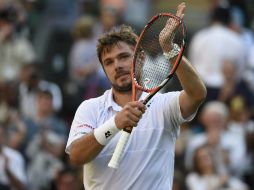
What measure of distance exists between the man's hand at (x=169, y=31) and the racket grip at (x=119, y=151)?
2.12 feet

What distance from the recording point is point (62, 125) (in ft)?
39.0

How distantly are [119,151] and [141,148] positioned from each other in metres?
0.46

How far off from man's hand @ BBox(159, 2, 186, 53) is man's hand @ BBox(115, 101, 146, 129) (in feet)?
A: 1.59

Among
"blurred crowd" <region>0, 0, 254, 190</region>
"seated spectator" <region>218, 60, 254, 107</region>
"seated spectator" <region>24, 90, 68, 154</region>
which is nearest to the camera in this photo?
"blurred crowd" <region>0, 0, 254, 190</region>

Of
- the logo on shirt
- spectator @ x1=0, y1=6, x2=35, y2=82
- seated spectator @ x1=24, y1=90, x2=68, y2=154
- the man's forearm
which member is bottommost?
seated spectator @ x1=24, y1=90, x2=68, y2=154

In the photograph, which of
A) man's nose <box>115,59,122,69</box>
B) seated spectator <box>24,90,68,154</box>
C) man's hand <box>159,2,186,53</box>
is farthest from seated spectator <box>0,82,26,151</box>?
man's hand <box>159,2,186,53</box>

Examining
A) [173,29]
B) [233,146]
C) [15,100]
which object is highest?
[173,29]

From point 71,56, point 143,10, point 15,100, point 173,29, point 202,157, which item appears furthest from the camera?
point 143,10

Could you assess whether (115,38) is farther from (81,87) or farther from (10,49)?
(10,49)

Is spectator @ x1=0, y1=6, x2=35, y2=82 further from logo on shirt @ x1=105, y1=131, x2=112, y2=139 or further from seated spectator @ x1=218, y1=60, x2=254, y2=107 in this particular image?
logo on shirt @ x1=105, y1=131, x2=112, y2=139

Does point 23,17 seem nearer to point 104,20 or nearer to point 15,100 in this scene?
point 104,20

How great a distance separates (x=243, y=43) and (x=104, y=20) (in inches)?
78.1

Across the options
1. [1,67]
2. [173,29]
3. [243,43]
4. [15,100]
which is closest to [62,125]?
[15,100]

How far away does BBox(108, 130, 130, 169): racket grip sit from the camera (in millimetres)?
5977
